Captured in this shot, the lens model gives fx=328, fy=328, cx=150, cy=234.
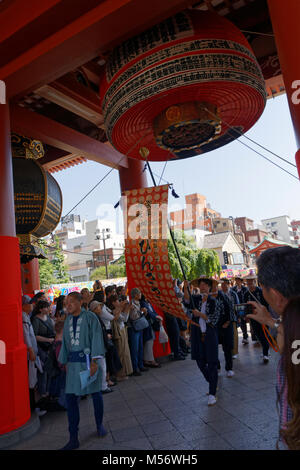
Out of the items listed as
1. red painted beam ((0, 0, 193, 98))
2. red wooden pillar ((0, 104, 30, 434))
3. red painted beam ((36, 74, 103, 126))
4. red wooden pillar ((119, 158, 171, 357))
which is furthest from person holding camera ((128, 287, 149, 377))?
red painted beam ((0, 0, 193, 98))

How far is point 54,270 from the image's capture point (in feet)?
134

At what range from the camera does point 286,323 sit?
4.15 feet

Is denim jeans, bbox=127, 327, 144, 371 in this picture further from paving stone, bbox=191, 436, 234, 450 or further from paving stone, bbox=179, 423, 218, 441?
paving stone, bbox=191, 436, 234, 450

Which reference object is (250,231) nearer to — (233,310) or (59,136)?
(233,310)

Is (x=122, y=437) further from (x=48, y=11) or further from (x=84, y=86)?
(x=84, y=86)

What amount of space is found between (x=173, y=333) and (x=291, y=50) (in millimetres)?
6470

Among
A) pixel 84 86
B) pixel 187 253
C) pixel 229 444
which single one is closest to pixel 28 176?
pixel 84 86

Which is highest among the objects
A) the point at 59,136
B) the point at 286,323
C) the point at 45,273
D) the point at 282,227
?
the point at 282,227

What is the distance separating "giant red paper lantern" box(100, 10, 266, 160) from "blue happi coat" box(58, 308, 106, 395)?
2.61 meters

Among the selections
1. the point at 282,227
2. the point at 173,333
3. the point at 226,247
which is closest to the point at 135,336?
the point at 173,333

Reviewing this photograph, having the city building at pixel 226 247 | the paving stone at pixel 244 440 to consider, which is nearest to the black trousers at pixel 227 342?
the paving stone at pixel 244 440

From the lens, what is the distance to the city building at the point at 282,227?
73.2 m

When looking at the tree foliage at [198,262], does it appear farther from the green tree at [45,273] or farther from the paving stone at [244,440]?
the paving stone at [244,440]

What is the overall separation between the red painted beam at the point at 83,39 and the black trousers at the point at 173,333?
19.0 feet
